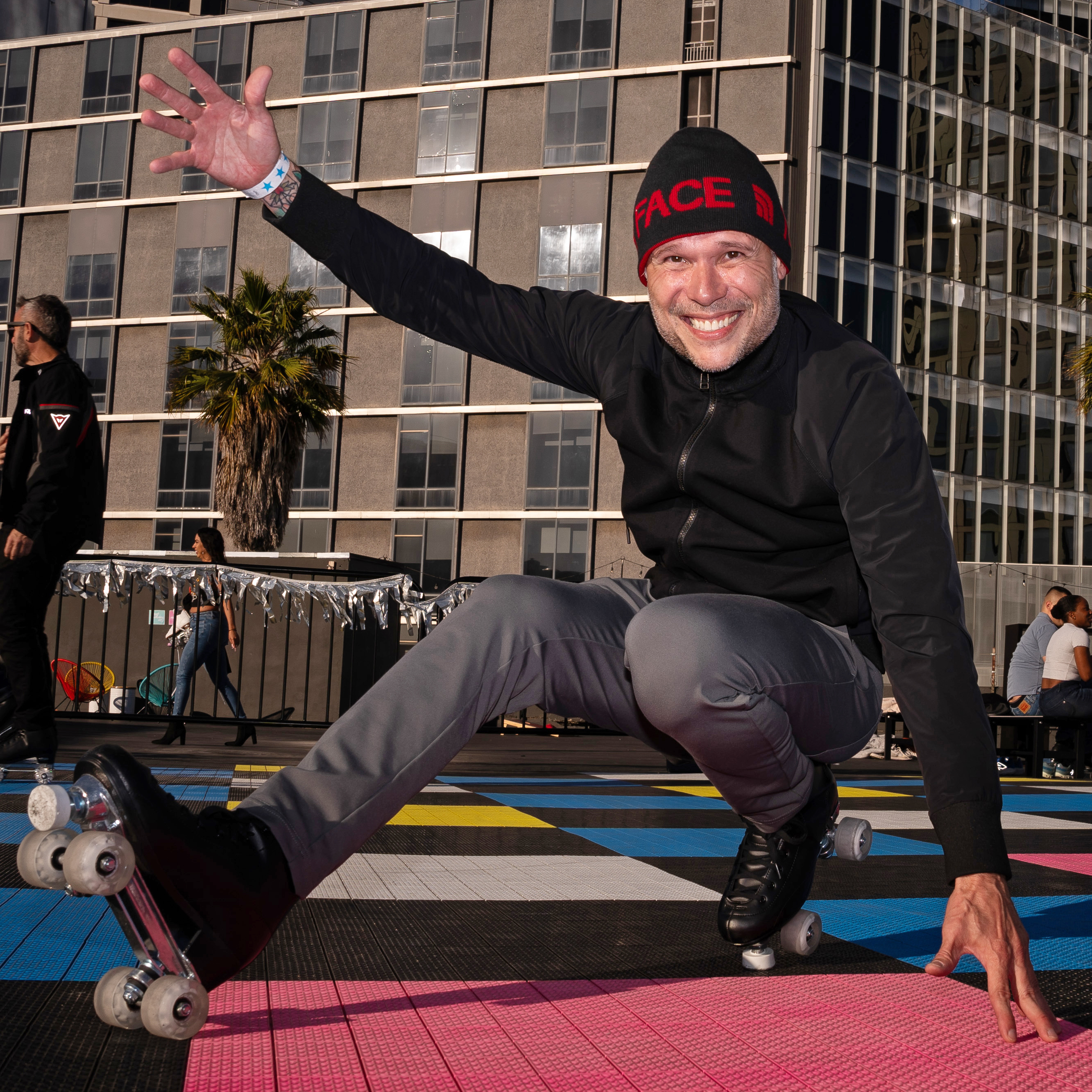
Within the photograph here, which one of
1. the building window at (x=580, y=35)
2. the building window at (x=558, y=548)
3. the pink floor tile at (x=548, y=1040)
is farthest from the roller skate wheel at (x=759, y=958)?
the building window at (x=580, y=35)

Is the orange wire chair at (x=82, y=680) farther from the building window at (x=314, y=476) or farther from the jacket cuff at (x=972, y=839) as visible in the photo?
the building window at (x=314, y=476)

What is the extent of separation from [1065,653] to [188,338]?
99.9ft

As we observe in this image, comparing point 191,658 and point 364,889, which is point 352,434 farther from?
point 364,889

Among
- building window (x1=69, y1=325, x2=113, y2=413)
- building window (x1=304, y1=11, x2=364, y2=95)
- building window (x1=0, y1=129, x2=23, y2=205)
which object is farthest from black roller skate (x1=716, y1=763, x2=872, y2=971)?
building window (x1=0, y1=129, x2=23, y2=205)

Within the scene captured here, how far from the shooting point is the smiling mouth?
2.02m

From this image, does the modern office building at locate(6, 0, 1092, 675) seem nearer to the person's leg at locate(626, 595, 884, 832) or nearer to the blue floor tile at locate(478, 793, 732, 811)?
the blue floor tile at locate(478, 793, 732, 811)

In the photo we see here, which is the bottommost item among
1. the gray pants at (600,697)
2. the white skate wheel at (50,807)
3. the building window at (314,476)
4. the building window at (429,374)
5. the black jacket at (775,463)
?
the white skate wheel at (50,807)

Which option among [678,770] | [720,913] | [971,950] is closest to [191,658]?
[678,770]

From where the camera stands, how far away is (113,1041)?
1.54 meters

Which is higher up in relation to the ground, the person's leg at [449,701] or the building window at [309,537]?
the building window at [309,537]

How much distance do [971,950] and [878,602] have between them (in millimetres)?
508

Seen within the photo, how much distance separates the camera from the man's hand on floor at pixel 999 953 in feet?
4.85

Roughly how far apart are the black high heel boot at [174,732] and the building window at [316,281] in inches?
1036

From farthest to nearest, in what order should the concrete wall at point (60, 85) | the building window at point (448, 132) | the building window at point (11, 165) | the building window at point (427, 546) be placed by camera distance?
the building window at point (11, 165) < the concrete wall at point (60, 85) < the building window at point (448, 132) < the building window at point (427, 546)
